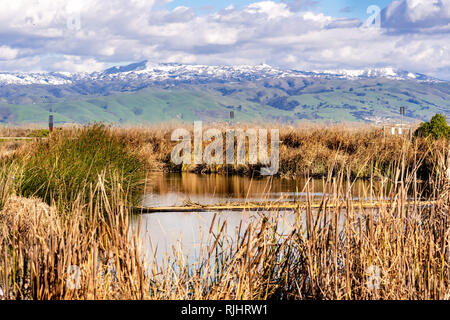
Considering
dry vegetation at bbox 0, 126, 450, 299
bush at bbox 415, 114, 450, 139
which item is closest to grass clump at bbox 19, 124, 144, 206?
dry vegetation at bbox 0, 126, 450, 299

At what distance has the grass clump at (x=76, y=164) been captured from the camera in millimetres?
8656

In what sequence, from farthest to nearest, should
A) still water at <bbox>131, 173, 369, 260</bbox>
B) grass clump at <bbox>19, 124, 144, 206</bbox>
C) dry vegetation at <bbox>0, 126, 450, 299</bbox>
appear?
still water at <bbox>131, 173, 369, 260</bbox>, grass clump at <bbox>19, 124, 144, 206</bbox>, dry vegetation at <bbox>0, 126, 450, 299</bbox>

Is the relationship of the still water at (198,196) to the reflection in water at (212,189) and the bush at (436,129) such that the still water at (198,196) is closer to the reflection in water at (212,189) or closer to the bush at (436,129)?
the reflection in water at (212,189)

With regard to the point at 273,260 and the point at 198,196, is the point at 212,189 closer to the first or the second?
the point at 198,196

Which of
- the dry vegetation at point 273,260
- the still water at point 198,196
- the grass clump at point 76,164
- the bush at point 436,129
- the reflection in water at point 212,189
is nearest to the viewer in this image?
the dry vegetation at point 273,260

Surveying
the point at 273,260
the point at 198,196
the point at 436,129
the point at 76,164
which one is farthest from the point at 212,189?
the point at 273,260

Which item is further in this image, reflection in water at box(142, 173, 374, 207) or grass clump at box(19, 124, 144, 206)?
reflection in water at box(142, 173, 374, 207)

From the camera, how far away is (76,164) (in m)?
9.62

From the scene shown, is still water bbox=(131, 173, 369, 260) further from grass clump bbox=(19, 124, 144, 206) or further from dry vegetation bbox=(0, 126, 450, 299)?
dry vegetation bbox=(0, 126, 450, 299)

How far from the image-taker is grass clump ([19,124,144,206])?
8.66 metres

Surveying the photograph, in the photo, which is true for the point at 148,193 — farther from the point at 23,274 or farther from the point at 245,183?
the point at 23,274

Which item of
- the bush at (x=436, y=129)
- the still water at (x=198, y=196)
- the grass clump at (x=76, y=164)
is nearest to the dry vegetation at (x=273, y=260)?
the still water at (x=198, y=196)

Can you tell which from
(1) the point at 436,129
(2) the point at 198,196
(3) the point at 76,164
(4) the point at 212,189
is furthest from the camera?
(1) the point at 436,129

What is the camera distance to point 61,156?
10344 mm
